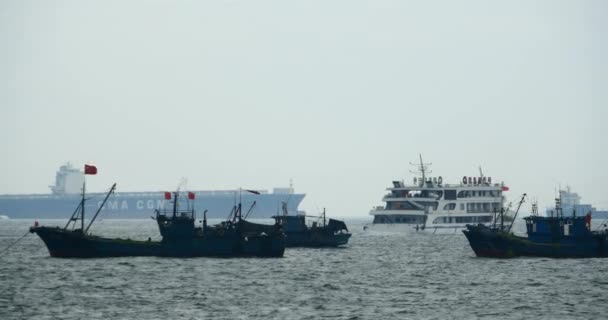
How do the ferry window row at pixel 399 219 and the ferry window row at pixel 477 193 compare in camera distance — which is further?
the ferry window row at pixel 477 193

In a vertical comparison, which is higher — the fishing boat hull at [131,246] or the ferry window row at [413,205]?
the ferry window row at [413,205]

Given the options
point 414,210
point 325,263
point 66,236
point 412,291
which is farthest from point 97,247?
point 414,210

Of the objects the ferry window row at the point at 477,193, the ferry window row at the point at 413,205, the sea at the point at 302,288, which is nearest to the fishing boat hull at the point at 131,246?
the sea at the point at 302,288

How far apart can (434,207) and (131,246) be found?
281 ft

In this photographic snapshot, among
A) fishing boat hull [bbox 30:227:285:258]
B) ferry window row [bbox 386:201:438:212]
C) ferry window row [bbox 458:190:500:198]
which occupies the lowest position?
fishing boat hull [bbox 30:227:285:258]

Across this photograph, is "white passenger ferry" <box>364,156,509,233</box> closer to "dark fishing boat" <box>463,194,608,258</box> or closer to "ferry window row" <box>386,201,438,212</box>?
"ferry window row" <box>386,201,438,212</box>

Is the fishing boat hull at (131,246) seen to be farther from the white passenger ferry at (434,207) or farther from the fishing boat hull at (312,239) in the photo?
the white passenger ferry at (434,207)

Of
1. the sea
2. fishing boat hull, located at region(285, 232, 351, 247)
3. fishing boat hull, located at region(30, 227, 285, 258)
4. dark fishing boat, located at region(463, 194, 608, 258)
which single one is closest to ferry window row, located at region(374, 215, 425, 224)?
fishing boat hull, located at region(285, 232, 351, 247)

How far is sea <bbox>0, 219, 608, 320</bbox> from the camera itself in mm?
54750

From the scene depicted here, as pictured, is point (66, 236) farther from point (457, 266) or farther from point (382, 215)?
point (382, 215)

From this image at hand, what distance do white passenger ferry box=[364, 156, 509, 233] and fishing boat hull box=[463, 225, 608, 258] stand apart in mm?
67061

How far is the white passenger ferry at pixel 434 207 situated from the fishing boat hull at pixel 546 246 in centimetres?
6706

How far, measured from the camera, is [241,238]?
305 ft

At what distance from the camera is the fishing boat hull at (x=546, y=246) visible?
305 ft
